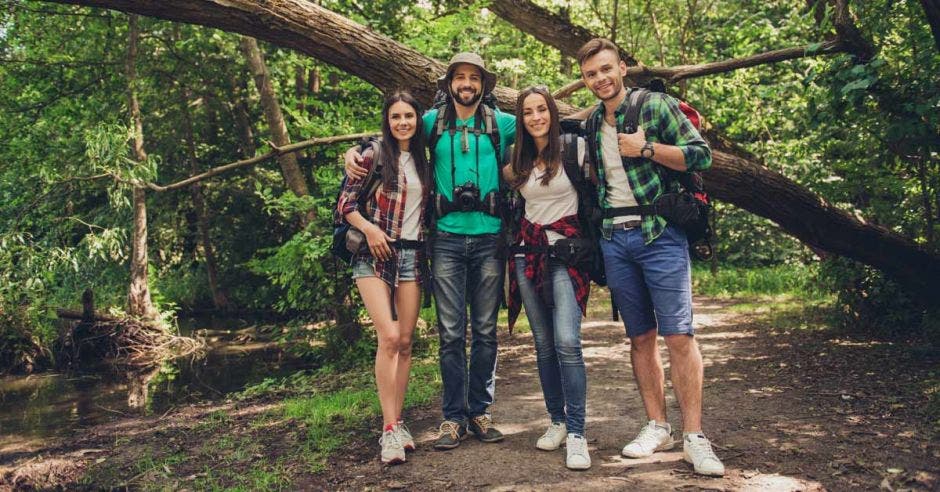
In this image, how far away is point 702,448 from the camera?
356 cm

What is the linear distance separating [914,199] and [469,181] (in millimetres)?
5718

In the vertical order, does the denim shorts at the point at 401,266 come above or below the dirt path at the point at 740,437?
above

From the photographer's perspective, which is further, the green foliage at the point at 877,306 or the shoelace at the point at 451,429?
the green foliage at the point at 877,306

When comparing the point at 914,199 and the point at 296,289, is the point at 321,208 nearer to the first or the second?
the point at 296,289

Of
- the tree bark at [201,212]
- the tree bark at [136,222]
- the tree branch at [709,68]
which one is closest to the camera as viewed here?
the tree branch at [709,68]

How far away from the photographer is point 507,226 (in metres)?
3.95

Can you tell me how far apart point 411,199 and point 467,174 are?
34cm

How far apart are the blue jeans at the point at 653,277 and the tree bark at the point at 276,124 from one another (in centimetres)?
530

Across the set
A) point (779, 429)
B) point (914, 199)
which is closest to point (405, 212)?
point (779, 429)

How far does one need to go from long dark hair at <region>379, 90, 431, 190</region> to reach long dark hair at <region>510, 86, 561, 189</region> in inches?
20.0

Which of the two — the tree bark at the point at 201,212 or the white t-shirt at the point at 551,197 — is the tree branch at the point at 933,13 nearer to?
the white t-shirt at the point at 551,197

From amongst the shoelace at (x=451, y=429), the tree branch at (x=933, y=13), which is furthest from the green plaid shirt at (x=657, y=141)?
the tree branch at (x=933, y=13)

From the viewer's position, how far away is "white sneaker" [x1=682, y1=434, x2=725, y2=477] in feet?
11.4

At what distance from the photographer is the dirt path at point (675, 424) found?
3.57 metres
